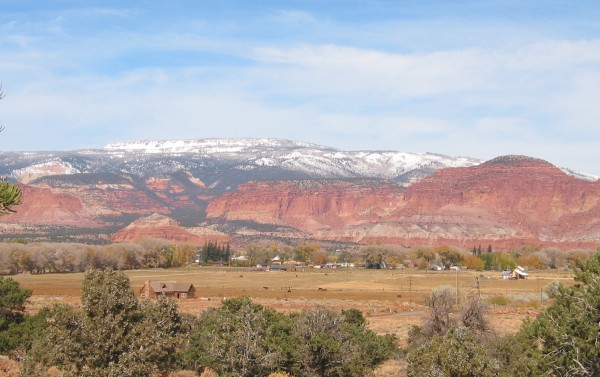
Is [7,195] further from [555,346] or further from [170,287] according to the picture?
[170,287]

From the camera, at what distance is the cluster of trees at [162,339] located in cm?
2069

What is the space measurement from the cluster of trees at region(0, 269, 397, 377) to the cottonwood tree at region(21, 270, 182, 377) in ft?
0.09

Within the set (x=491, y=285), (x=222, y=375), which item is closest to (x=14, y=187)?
(x=222, y=375)

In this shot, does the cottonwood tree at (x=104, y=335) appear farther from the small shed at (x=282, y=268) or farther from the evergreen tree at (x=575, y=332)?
the small shed at (x=282, y=268)

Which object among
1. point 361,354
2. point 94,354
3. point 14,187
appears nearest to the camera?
point 14,187

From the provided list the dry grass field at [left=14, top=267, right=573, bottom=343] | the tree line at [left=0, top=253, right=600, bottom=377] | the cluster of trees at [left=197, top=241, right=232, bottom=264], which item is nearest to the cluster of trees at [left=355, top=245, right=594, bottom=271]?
the cluster of trees at [left=197, top=241, right=232, bottom=264]

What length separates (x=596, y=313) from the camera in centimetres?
2130

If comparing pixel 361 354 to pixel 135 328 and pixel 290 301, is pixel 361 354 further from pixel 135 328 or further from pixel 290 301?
pixel 290 301

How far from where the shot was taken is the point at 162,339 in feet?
74.0

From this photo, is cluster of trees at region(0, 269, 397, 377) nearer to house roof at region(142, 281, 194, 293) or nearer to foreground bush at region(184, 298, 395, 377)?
foreground bush at region(184, 298, 395, 377)

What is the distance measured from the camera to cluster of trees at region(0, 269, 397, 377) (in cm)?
2069

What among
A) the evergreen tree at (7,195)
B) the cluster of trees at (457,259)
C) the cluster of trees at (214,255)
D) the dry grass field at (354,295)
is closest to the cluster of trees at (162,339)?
the evergreen tree at (7,195)

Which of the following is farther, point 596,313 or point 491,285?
point 491,285

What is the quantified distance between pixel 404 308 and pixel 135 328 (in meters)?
60.9
